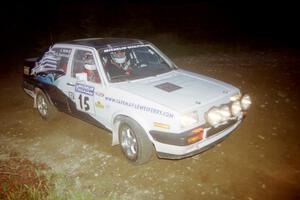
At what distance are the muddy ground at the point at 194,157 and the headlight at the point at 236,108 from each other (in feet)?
2.49

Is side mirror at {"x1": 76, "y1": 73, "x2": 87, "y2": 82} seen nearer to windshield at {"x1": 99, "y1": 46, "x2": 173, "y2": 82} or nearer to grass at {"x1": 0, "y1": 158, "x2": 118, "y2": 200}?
windshield at {"x1": 99, "y1": 46, "x2": 173, "y2": 82}

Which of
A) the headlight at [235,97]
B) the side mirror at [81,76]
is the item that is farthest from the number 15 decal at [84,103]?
the headlight at [235,97]

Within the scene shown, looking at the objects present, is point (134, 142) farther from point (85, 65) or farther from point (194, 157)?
point (85, 65)

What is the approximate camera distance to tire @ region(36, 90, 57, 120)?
636cm

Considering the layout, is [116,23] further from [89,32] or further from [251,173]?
[251,173]

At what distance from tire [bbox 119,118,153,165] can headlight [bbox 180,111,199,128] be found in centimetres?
67

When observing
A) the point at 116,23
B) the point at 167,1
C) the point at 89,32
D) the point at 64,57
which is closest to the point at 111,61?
the point at 64,57

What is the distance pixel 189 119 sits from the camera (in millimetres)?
3885

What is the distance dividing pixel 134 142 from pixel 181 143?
3.07 ft

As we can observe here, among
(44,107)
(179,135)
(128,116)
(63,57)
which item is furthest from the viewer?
(44,107)

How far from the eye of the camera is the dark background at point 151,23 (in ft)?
52.6

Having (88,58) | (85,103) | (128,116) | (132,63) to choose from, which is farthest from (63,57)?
(128,116)

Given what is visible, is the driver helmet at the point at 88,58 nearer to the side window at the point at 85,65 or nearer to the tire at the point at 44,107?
the side window at the point at 85,65

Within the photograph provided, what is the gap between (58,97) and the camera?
586 centimetres
